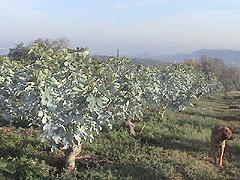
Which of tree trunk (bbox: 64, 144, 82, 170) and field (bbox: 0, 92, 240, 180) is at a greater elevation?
tree trunk (bbox: 64, 144, 82, 170)

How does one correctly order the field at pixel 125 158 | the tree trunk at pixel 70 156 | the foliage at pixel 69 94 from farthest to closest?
the tree trunk at pixel 70 156
the field at pixel 125 158
the foliage at pixel 69 94

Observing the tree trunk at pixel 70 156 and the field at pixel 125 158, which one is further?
the tree trunk at pixel 70 156

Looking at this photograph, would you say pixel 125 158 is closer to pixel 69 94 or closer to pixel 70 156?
pixel 70 156

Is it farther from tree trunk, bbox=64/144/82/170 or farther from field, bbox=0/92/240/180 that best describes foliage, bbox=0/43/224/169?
field, bbox=0/92/240/180

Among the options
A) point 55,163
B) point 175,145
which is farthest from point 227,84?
point 55,163

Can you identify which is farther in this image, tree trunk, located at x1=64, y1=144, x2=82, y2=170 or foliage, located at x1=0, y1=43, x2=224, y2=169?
tree trunk, located at x1=64, y1=144, x2=82, y2=170

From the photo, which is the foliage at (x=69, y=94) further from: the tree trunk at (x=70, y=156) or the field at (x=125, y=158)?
the field at (x=125, y=158)

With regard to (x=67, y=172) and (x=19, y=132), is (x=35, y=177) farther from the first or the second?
(x=19, y=132)

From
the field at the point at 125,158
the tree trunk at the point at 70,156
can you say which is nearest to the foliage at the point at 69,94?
the tree trunk at the point at 70,156

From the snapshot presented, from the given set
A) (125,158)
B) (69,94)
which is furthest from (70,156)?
(69,94)

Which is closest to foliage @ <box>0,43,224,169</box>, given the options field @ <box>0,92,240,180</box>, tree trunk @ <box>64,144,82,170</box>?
tree trunk @ <box>64,144,82,170</box>

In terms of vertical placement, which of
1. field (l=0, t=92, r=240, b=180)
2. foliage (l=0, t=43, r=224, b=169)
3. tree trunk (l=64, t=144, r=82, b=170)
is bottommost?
field (l=0, t=92, r=240, b=180)

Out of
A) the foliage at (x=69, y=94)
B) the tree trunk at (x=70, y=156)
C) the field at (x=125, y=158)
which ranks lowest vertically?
the field at (x=125, y=158)

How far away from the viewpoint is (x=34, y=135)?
952 centimetres
